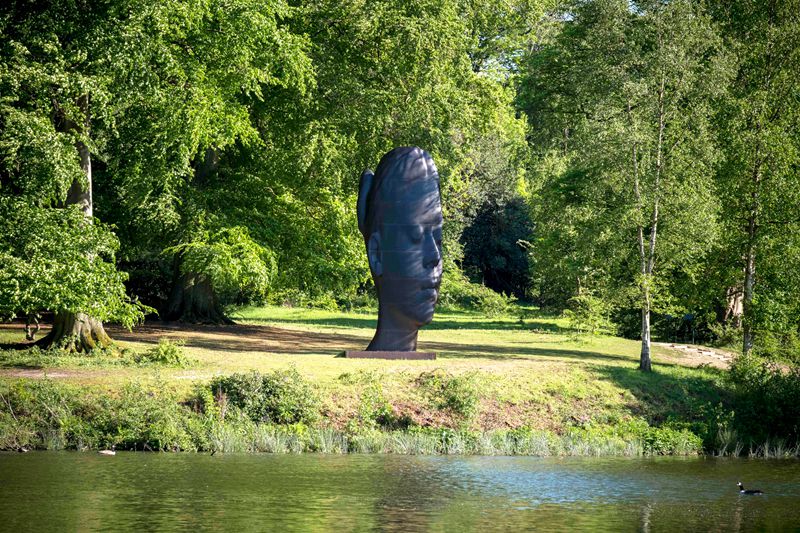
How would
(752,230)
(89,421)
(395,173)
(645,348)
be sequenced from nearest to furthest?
(89,421) → (395,173) → (645,348) → (752,230)

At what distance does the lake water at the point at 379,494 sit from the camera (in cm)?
1548

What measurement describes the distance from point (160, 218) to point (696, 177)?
51.6ft

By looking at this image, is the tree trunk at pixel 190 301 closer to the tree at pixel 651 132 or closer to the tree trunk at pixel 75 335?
the tree trunk at pixel 75 335

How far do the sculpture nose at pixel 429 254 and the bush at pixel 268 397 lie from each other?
23.0ft

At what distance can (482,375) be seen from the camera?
27.2 m

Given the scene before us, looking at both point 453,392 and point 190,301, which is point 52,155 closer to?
point 453,392

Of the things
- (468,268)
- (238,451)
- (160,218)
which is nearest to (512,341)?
(160,218)

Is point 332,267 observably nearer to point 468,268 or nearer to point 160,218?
point 160,218

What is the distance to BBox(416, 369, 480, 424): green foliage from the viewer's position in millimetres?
25109

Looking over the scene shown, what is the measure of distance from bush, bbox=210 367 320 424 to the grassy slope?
0.62 metres

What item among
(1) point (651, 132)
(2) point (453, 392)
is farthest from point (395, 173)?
(1) point (651, 132)

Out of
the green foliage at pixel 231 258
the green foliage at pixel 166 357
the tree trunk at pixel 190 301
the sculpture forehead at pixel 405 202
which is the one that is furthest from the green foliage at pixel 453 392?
the tree trunk at pixel 190 301

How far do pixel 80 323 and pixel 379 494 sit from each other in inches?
555

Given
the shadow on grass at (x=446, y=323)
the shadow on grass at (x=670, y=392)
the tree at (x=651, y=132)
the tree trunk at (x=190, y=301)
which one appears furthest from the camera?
the shadow on grass at (x=446, y=323)
